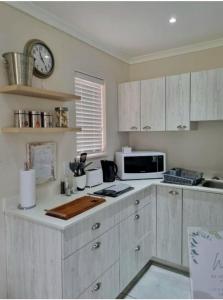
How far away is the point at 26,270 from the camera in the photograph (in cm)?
163

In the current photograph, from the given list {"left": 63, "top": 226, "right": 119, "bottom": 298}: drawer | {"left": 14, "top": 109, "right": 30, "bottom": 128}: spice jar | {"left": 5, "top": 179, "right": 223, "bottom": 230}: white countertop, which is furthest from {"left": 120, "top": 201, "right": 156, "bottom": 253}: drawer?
{"left": 14, "top": 109, "right": 30, "bottom": 128}: spice jar

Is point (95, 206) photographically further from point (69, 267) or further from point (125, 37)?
point (125, 37)

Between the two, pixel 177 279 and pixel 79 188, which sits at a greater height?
pixel 79 188

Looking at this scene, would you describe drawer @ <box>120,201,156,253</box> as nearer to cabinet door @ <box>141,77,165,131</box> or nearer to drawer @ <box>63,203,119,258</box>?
drawer @ <box>63,203,119,258</box>

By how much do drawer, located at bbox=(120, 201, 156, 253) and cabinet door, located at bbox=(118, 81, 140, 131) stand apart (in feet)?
3.40

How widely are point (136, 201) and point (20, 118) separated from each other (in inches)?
51.7

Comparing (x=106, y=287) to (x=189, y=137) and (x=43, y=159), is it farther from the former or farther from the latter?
(x=189, y=137)

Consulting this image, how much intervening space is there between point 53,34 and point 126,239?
2007 mm

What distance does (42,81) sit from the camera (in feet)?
6.45

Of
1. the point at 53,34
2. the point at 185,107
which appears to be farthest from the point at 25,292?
the point at 185,107

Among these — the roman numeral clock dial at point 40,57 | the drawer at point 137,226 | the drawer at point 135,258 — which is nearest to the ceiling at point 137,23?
the roman numeral clock dial at point 40,57

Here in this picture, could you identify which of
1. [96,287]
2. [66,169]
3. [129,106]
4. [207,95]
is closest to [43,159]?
[66,169]

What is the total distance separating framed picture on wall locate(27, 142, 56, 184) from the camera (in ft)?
6.19

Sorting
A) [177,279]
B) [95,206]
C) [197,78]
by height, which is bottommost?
[177,279]
